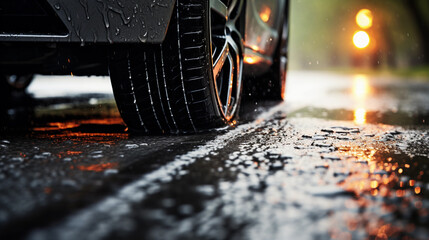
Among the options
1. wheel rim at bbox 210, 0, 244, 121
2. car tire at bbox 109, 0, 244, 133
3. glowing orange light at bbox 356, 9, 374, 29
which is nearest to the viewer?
car tire at bbox 109, 0, 244, 133

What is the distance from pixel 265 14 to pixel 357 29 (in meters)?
34.4

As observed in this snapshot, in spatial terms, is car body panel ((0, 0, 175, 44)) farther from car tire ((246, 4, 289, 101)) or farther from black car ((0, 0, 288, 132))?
car tire ((246, 4, 289, 101))

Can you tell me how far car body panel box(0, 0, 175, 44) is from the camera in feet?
8.21

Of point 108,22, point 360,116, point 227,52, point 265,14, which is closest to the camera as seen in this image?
point 108,22

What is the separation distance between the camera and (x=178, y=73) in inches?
114

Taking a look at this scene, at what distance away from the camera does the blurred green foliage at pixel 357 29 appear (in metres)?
24.6

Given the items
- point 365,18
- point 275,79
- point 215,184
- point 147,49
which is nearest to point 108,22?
point 147,49

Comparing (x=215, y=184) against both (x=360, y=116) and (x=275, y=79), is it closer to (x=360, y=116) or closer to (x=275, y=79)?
(x=360, y=116)

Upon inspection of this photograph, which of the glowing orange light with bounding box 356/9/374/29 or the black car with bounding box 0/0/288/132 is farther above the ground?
the glowing orange light with bounding box 356/9/374/29

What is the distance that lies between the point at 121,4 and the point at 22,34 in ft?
1.81

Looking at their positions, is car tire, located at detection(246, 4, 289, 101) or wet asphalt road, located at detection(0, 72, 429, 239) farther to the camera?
car tire, located at detection(246, 4, 289, 101)

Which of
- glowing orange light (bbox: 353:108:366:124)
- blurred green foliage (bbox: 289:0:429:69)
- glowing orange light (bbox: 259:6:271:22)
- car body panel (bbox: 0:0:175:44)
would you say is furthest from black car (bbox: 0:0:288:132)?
blurred green foliage (bbox: 289:0:429:69)

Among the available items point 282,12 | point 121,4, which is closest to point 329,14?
point 282,12

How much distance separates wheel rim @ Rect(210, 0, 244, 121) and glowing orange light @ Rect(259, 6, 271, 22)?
631 millimetres
